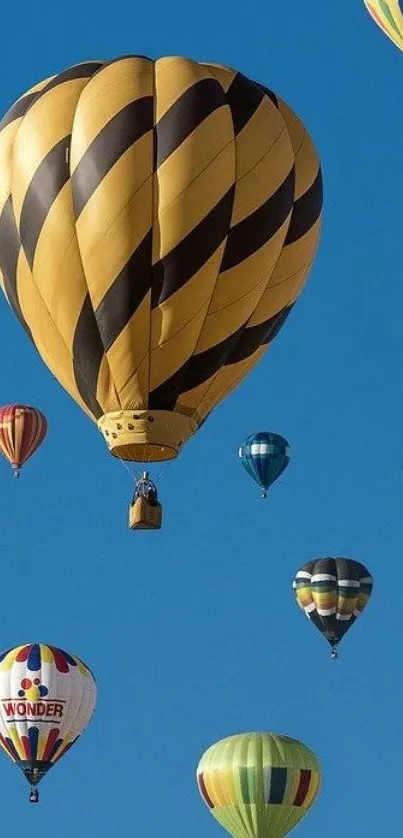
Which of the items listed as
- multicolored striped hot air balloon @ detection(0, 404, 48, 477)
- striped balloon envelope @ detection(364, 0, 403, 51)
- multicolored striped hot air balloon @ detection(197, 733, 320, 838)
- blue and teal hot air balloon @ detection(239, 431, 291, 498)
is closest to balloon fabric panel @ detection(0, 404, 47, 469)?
multicolored striped hot air balloon @ detection(0, 404, 48, 477)

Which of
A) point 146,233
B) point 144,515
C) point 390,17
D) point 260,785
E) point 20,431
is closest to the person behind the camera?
point 146,233

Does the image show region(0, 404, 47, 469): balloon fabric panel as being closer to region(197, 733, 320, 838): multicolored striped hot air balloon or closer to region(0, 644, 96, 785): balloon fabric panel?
region(0, 644, 96, 785): balloon fabric panel

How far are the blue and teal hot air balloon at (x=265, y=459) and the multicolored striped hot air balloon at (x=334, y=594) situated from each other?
131 cm

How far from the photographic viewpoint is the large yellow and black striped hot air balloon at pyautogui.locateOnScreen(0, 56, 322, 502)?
87.8 feet

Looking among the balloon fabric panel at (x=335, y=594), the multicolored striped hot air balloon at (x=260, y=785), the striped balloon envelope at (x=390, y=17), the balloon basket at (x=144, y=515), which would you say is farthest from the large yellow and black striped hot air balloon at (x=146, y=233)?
the balloon fabric panel at (x=335, y=594)

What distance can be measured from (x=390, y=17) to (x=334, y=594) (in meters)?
9.66

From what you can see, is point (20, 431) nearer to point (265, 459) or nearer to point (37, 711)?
point (265, 459)

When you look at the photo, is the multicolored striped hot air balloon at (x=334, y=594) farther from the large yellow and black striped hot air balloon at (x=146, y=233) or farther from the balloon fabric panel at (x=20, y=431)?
the large yellow and black striped hot air balloon at (x=146, y=233)

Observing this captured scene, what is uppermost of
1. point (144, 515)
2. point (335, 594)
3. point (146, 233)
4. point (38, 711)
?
point (146, 233)

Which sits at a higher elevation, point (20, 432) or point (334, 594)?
point (20, 432)

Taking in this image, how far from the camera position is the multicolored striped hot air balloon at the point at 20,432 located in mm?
38281

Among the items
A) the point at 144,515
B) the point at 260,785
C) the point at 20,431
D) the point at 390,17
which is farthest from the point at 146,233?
the point at 20,431

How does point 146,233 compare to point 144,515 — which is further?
point 144,515

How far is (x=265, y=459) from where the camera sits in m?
39.6
